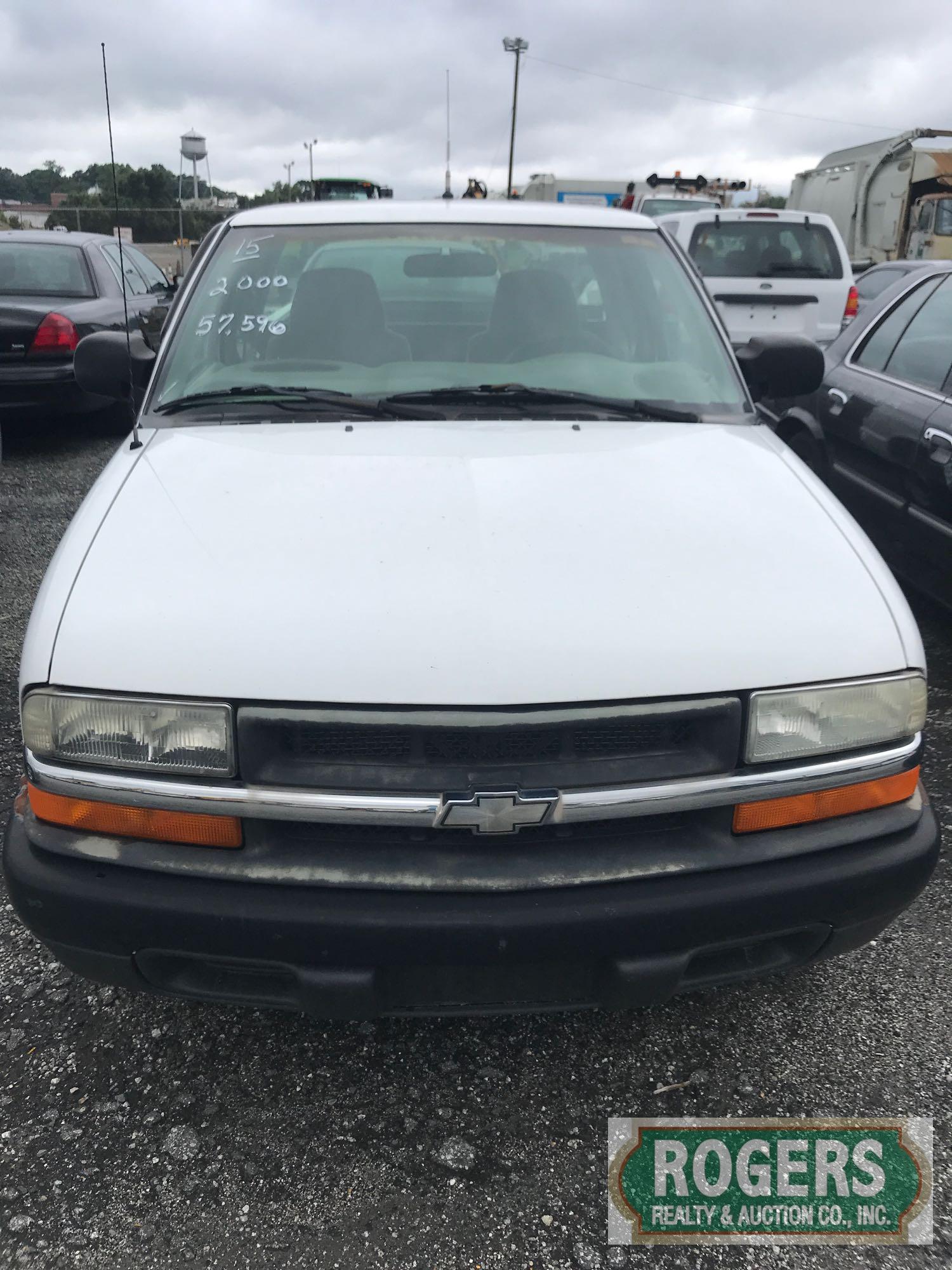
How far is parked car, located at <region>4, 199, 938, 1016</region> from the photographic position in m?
1.76

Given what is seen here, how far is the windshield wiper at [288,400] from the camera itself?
2.66 m

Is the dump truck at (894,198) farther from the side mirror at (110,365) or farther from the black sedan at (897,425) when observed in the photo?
the side mirror at (110,365)

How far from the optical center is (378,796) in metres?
1.76

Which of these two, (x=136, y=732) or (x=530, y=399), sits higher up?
(x=530, y=399)

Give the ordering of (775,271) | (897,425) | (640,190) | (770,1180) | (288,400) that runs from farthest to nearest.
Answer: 1. (640,190)
2. (775,271)
3. (897,425)
4. (288,400)
5. (770,1180)

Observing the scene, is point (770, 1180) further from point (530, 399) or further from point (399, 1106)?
point (530, 399)

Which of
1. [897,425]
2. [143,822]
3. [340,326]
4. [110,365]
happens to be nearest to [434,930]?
[143,822]

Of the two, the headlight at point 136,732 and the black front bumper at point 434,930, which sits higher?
the headlight at point 136,732

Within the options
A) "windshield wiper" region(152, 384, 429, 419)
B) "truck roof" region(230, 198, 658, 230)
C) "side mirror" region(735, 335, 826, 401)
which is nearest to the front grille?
"windshield wiper" region(152, 384, 429, 419)

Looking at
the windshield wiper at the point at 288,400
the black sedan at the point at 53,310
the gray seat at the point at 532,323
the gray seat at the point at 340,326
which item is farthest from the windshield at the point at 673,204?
the windshield wiper at the point at 288,400

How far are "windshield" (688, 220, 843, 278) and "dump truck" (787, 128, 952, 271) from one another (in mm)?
9037

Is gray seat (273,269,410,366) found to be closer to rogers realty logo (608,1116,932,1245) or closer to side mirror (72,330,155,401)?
side mirror (72,330,155,401)

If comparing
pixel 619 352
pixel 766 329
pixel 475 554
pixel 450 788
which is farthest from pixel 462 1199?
pixel 766 329

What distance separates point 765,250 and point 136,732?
873cm
